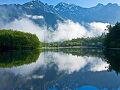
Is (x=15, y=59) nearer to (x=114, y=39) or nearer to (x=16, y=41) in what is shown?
(x=114, y=39)

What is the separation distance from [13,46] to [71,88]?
118 metres

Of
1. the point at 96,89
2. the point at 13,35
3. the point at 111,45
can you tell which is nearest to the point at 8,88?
the point at 96,89

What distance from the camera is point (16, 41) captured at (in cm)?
14525

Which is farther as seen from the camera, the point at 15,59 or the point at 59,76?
the point at 15,59

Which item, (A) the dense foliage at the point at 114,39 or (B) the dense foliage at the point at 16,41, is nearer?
(A) the dense foliage at the point at 114,39

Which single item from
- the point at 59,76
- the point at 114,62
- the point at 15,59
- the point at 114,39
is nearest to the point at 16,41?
the point at 114,39

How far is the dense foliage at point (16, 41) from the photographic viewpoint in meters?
139

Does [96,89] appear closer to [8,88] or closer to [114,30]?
[8,88]

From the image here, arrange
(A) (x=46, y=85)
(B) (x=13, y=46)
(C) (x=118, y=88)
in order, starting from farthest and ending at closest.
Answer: (B) (x=13, y=46) → (A) (x=46, y=85) → (C) (x=118, y=88)

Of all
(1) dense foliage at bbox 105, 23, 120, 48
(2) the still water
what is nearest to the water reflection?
(2) the still water

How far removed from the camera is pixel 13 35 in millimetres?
148250

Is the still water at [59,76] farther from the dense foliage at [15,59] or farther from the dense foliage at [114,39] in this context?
the dense foliage at [114,39]

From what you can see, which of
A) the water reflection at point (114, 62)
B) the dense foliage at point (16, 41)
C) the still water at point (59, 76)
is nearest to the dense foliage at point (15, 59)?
the still water at point (59, 76)

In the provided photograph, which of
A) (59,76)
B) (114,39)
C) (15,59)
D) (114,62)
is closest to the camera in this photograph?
(59,76)
